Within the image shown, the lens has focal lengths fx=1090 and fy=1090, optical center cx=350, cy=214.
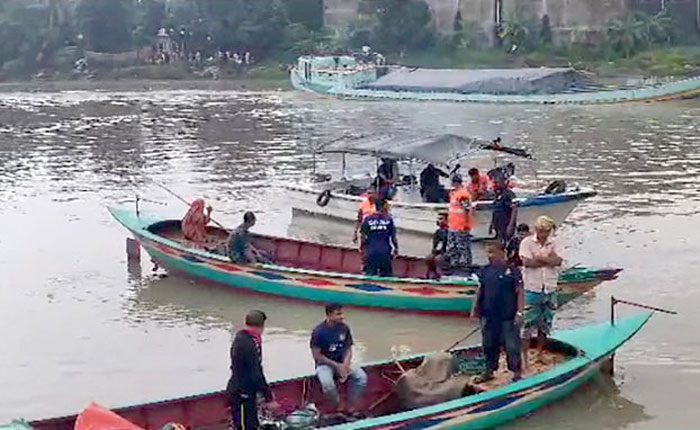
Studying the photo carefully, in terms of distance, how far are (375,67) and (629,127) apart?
2373 centimetres

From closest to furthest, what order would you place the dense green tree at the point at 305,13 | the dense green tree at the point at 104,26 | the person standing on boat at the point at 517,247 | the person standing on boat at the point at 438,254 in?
1. the person standing on boat at the point at 517,247
2. the person standing on boat at the point at 438,254
3. the dense green tree at the point at 305,13
4. the dense green tree at the point at 104,26

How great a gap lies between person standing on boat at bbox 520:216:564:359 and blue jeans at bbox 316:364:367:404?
1.98m

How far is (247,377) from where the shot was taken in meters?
9.21

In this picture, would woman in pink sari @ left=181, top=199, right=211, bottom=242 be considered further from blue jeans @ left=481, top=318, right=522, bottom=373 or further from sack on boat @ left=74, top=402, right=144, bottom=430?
sack on boat @ left=74, top=402, right=144, bottom=430

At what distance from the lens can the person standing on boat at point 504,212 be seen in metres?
17.9

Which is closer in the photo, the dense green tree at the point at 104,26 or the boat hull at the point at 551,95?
the boat hull at the point at 551,95

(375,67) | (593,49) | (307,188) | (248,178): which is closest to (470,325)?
(307,188)

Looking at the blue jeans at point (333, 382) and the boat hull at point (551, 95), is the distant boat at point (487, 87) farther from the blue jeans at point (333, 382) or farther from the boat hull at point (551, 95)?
the blue jeans at point (333, 382)

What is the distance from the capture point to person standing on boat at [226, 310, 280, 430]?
913 cm

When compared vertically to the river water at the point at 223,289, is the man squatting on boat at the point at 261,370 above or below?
above

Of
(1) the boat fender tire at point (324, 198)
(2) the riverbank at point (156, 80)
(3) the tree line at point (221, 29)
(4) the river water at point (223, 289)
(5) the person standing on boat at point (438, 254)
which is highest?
(3) the tree line at point (221, 29)

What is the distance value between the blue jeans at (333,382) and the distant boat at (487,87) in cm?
4333

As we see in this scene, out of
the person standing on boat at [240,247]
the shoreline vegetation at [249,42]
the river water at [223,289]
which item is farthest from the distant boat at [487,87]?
the person standing on boat at [240,247]

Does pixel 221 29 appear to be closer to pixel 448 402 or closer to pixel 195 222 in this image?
pixel 195 222
